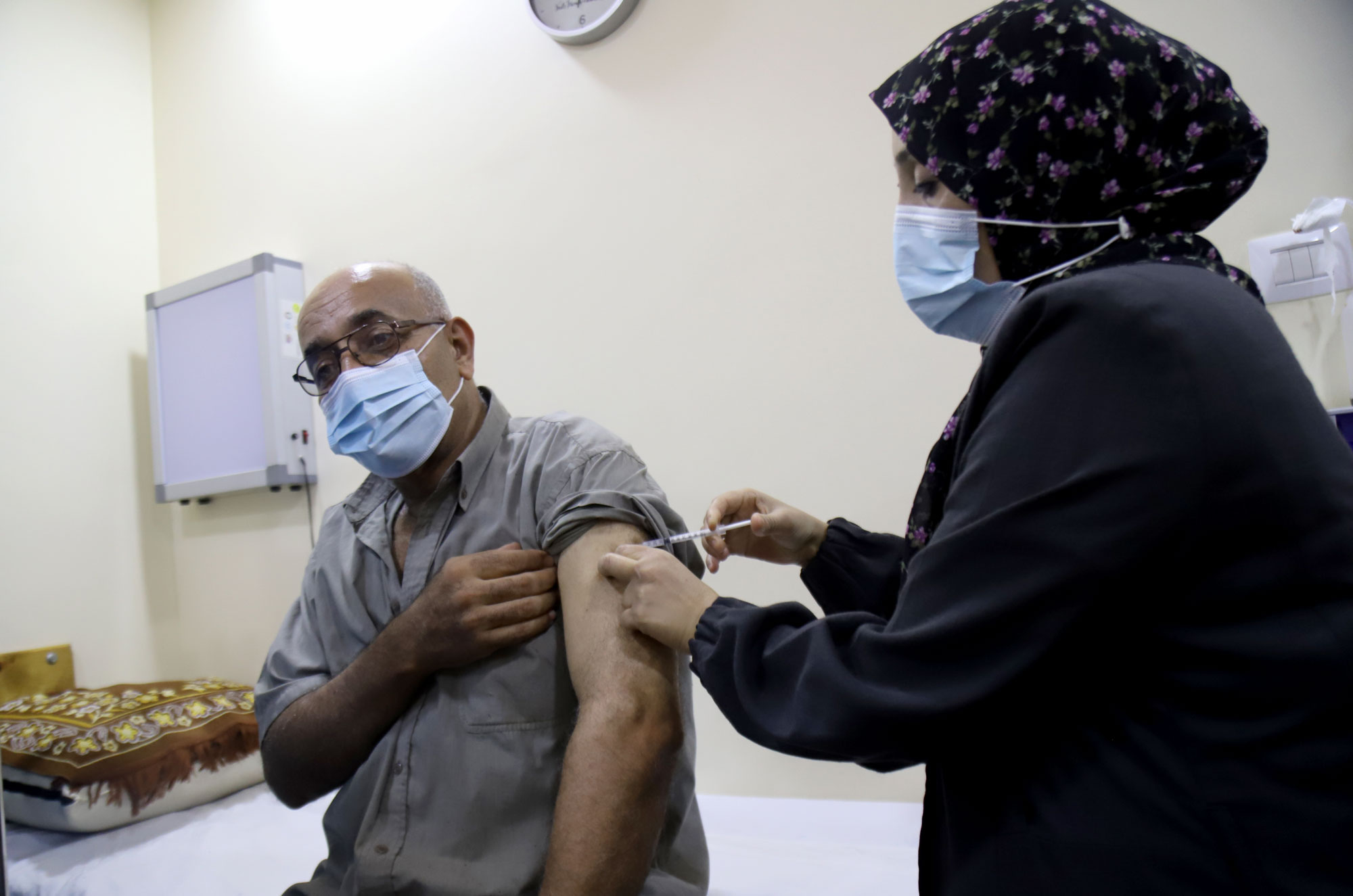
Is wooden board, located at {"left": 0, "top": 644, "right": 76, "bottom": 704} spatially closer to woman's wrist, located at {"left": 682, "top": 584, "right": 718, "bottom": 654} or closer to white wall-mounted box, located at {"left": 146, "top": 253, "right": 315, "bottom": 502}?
white wall-mounted box, located at {"left": 146, "top": 253, "right": 315, "bottom": 502}

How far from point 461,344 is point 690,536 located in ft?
1.94

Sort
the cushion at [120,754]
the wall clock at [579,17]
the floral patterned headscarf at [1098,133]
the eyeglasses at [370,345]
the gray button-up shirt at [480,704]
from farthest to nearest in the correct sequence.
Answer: the wall clock at [579,17] → the cushion at [120,754] → the eyeglasses at [370,345] → the gray button-up shirt at [480,704] → the floral patterned headscarf at [1098,133]

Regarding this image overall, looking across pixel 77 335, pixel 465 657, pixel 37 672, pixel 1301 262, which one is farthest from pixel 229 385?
pixel 1301 262

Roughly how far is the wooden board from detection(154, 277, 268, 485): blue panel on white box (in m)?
0.64

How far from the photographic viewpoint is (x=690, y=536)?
1.22 m

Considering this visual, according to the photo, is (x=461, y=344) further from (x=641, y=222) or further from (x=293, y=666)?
(x=641, y=222)

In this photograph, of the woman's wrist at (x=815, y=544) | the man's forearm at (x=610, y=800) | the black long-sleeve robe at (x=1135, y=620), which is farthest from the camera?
the woman's wrist at (x=815, y=544)

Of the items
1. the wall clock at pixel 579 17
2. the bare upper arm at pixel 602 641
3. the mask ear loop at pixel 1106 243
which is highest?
the wall clock at pixel 579 17

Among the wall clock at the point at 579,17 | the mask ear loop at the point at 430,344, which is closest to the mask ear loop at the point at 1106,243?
the mask ear loop at the point at 430,344

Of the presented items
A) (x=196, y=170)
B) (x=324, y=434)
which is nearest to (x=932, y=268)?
(x=324, y=434)

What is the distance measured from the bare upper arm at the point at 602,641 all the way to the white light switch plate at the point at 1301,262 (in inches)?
48.7

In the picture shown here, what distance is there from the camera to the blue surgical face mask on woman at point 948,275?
93 centimetres

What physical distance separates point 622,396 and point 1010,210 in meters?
1.36

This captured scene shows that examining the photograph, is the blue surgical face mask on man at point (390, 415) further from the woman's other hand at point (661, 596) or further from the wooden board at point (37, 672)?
the wooden board at point (37, 672)
